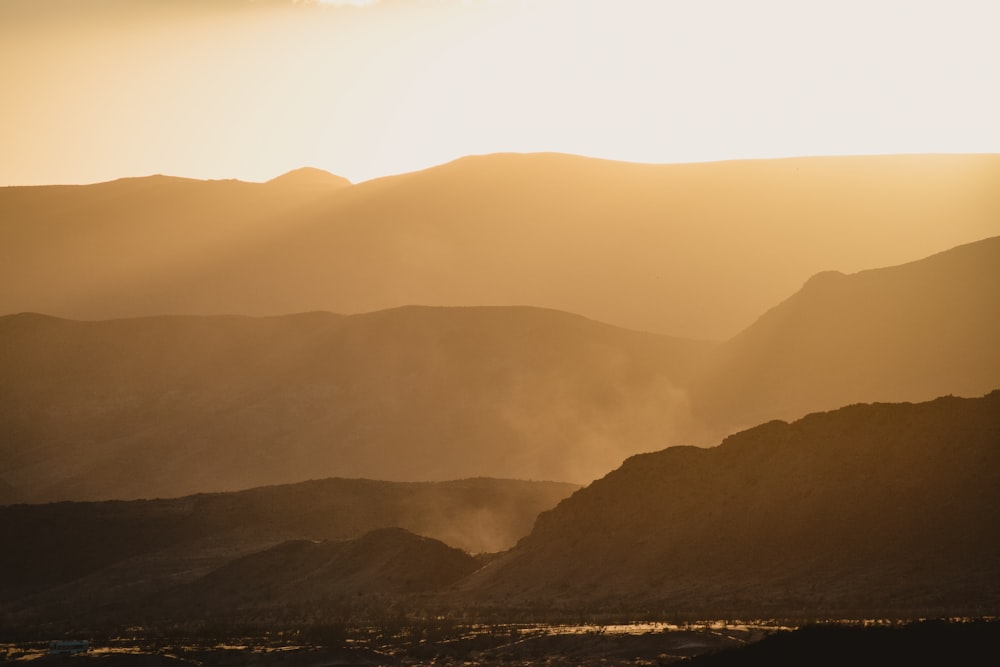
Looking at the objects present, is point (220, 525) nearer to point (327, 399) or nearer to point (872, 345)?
point (327, 399)

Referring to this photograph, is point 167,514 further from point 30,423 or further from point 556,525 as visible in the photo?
point 30,423

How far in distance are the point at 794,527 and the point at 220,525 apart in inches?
1532

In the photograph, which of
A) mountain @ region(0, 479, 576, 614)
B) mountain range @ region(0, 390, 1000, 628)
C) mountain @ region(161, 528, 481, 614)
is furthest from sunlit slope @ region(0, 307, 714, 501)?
mountain @ region(161, 528, 481, 614)

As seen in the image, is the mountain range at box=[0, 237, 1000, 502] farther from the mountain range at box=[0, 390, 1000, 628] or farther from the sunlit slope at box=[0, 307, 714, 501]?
the mountain range at box=[0, 390, 1000, 628]

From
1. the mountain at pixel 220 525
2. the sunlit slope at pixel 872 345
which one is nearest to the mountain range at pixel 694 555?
the mountain at pixel 220 525

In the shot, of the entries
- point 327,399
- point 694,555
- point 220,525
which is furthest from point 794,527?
point 327,399

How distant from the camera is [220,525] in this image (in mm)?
87812

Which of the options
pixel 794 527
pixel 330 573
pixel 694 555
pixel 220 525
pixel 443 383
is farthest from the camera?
pixel 443 383

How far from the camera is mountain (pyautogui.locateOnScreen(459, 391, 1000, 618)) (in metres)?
54.1

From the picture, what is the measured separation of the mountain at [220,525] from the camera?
262 ft

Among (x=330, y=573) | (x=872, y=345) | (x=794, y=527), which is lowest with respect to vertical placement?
(x=794, y=527)

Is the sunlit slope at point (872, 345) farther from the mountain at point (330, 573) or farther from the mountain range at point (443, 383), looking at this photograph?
the mountain at point (330, 573)

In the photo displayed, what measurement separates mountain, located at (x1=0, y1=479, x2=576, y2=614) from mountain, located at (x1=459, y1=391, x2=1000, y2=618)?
18876mm

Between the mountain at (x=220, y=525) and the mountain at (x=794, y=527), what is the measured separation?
1888 cm
